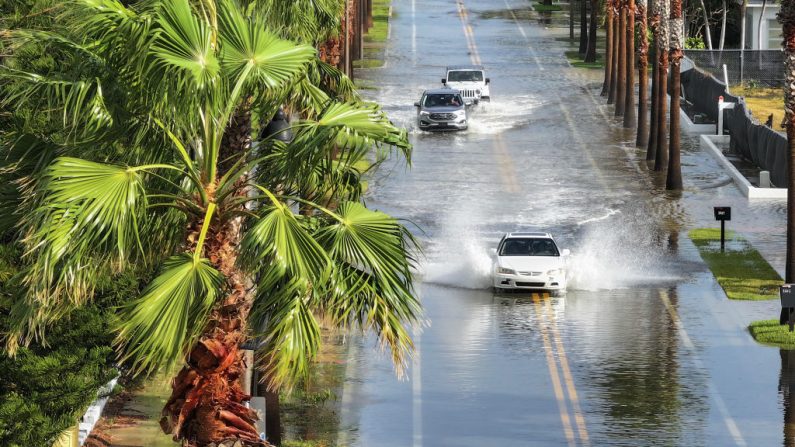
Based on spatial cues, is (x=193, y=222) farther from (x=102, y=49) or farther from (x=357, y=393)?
(x=357, y=393)

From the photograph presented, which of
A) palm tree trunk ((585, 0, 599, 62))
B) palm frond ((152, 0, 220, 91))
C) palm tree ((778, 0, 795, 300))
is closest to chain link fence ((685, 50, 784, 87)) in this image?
palm tree trunk ((585, 0, 599, 62))

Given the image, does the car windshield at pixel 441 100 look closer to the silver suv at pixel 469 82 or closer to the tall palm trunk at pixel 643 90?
the silver suv at pixel 469 82

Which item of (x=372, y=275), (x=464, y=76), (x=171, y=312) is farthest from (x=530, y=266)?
(x=464, y=76)

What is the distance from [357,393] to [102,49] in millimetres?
12626

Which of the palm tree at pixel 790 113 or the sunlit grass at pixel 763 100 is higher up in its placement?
the palm tree at pixel 790 113

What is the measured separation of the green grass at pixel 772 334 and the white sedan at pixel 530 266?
15.0ft

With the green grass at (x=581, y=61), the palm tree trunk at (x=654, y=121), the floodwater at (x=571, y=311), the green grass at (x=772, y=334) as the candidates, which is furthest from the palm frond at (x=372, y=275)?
the green grass at (x=581, y=61)

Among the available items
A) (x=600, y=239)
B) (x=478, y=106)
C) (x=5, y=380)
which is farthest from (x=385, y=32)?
(x=5, y=380)

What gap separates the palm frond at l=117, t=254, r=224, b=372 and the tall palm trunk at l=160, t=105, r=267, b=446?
0.37 metres

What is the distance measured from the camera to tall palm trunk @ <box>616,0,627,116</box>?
5972 cm

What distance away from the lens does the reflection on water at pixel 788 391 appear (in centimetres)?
2328

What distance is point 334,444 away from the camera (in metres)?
23.0

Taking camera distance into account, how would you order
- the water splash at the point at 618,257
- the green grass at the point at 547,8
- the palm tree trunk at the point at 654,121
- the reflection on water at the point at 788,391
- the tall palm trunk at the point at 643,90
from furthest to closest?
1. the green grass at the point at 547,8
2. the tall palm trunk at the point at 643,90
3. the palm tree trunk at the point at 654,121
4. the water splash at the point at 618,257
5. the reflection on water at the point at 788,391

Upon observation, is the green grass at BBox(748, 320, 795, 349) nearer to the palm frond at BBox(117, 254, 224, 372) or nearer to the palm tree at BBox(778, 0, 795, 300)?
the palm tree at BBox(778, 0, 795, 300)
